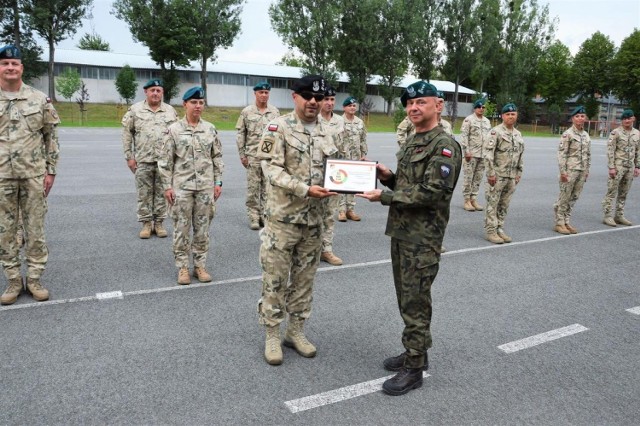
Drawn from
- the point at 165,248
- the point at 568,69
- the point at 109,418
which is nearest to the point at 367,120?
the point at 568,69

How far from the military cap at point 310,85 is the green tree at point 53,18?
48.4 metres

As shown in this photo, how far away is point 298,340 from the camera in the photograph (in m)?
4.20

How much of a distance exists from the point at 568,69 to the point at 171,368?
7527 cm

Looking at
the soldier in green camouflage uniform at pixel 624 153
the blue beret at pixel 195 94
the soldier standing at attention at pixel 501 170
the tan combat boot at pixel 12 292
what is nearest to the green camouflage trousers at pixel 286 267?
the blue beret at pixel 195 94

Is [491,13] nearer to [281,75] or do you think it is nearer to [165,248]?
[281,75]

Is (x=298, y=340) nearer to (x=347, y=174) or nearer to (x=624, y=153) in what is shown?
(x=347, y=174)

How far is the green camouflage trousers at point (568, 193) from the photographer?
8.98 meters

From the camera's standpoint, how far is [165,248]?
7004 millimetres

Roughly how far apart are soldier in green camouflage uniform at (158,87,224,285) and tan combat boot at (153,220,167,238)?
1848 mm

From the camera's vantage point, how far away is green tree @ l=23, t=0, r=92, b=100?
143ft

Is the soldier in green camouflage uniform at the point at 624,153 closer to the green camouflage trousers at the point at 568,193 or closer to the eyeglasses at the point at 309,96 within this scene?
the green camouflage trousers at the point at 568,193

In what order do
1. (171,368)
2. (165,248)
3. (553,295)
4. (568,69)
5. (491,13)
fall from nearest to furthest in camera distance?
(171,368)
(553,295)
(165,248)
(491,13)
(568,69)

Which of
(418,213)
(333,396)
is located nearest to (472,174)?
(418,213)

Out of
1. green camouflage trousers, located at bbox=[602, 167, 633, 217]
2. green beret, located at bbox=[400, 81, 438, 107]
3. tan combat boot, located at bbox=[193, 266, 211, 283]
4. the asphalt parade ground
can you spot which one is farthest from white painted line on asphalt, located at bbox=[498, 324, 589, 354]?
green camouflage trousers, located at bbox=[602, 167, 633, 217]
